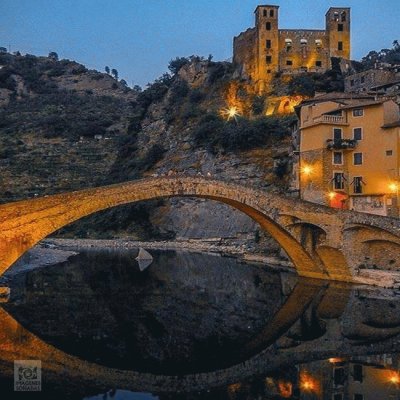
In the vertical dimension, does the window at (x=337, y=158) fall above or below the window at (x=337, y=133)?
below

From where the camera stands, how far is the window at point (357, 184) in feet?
112

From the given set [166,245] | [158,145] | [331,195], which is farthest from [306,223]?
[158,145]

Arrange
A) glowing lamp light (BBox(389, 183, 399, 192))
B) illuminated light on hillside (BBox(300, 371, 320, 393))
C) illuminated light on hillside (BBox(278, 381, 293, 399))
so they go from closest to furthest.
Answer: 1. illuminated light on hillside (BBox(278, 381, 293, 399))
2. illuminated light on hillside (BBox(300, 371, 320, 393))
3. glowing lamp light (BBox(389, 183, 399, 192))

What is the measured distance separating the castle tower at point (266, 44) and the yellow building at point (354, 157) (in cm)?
3066

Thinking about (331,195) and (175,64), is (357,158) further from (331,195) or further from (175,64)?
(175,64)

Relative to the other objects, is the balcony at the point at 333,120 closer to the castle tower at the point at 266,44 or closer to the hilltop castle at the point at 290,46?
the castle tower at the point at 266,44

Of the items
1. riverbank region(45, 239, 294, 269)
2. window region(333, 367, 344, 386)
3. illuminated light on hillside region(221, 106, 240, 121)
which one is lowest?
window region(333, 367, 344, 386)

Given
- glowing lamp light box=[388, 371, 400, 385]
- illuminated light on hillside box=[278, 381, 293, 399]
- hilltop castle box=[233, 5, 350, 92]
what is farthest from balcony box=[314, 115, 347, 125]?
hilltop castle box=[233, 5, 350, 92]

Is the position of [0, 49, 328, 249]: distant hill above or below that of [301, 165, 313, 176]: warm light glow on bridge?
above

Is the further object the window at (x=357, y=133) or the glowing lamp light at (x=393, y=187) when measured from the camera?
the window at (x=357, y=133)

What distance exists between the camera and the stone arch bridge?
24.9m

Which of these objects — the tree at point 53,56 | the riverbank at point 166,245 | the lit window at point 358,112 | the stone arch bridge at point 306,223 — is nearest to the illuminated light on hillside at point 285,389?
the stone arch bridge at point 306,223

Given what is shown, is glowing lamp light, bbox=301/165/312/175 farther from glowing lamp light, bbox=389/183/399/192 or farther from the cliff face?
the cliff face

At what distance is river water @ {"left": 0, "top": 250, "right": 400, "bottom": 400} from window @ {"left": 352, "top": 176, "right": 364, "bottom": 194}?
874cm
